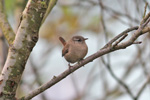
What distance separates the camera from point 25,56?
1818 millimetres

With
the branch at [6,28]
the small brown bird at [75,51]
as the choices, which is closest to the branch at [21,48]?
the branch at [6,28]

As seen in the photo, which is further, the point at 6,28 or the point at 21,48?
the point at 6,28

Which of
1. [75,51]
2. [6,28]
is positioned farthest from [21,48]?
[75,51]

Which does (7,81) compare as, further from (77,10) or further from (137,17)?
(77,10)

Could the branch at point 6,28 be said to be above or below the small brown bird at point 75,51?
above

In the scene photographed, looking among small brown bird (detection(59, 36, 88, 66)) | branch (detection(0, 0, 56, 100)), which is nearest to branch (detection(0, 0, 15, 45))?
branch (detection(0, 0, 56, 100))

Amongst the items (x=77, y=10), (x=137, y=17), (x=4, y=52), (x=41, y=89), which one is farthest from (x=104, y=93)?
(x=41, y=89)

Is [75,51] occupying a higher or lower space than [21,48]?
lower

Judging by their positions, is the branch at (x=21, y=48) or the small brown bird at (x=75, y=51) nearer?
the branch at (x=21, y=48)

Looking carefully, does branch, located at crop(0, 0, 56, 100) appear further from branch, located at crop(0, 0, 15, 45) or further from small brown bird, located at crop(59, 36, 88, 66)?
small brown bird, located at crop(59, 36, 88, 66)

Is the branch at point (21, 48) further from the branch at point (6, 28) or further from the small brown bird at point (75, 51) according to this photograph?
the small brown bird at point (75, 51)

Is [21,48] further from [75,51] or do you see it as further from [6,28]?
[75,51]

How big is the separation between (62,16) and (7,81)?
13.0 ft

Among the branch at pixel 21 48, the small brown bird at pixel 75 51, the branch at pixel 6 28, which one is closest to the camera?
the branch at pixel 21 48
